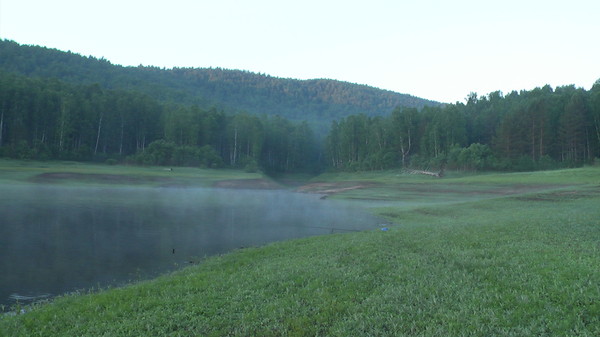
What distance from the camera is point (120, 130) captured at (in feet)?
363

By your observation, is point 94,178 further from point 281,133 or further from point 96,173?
point 281,133

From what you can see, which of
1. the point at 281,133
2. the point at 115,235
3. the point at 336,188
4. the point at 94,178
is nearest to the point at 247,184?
the point at 336,188

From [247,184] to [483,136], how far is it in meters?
72.4

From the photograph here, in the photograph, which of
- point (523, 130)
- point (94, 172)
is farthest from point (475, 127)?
point (94, 172)

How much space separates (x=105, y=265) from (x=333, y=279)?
417 inches

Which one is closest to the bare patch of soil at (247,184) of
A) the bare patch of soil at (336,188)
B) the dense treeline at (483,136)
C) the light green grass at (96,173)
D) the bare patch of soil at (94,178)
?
the light green grass at (96,173)

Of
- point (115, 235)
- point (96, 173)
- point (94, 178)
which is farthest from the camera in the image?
point (96, 173)

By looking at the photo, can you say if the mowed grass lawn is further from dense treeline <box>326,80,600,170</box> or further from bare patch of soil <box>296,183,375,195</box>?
dense treeline <box>326,80,600,170</box>

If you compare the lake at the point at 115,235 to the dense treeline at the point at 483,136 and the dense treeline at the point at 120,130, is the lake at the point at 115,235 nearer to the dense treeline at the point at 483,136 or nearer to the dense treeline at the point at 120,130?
the dense treeline at the point at 120,130

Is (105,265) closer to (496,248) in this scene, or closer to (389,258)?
(389,258)

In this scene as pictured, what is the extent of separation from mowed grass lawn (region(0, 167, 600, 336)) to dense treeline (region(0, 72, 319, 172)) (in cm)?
8138

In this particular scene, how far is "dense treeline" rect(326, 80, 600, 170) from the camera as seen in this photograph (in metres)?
82.1

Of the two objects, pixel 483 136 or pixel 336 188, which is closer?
pixel 336 188

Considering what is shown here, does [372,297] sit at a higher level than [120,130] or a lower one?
lower
